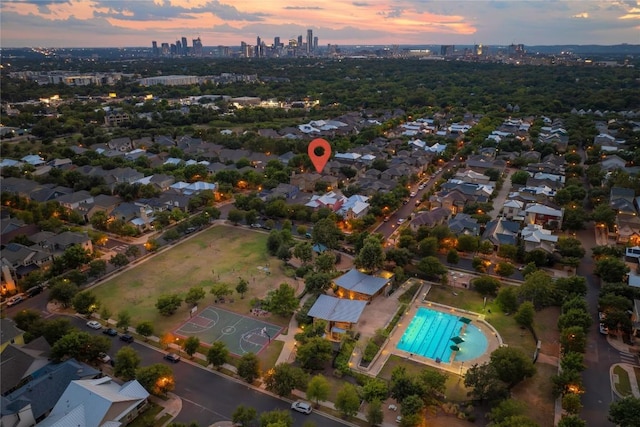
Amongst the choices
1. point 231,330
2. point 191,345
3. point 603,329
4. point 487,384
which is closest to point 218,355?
point 191,345

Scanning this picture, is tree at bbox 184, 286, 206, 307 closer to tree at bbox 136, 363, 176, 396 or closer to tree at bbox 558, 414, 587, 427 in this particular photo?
tree at bbox 136, 363, 176, 396

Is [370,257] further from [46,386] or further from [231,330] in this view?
[46,386]

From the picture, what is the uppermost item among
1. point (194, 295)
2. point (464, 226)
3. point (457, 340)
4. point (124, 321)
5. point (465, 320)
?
point (464, 226)

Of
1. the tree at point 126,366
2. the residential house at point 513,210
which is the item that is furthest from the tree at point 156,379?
the residential house at point 513,210

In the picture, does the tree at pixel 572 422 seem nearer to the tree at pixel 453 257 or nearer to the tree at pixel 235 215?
the tree at pixel 453 257

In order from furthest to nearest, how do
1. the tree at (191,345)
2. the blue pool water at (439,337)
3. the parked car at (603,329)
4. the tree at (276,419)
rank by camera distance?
the parked car at (603,329) < the blue pool water at (439,337) < the tree at (191,345) < the tree at (276,419)

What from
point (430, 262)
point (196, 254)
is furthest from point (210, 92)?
point (430, 262)
